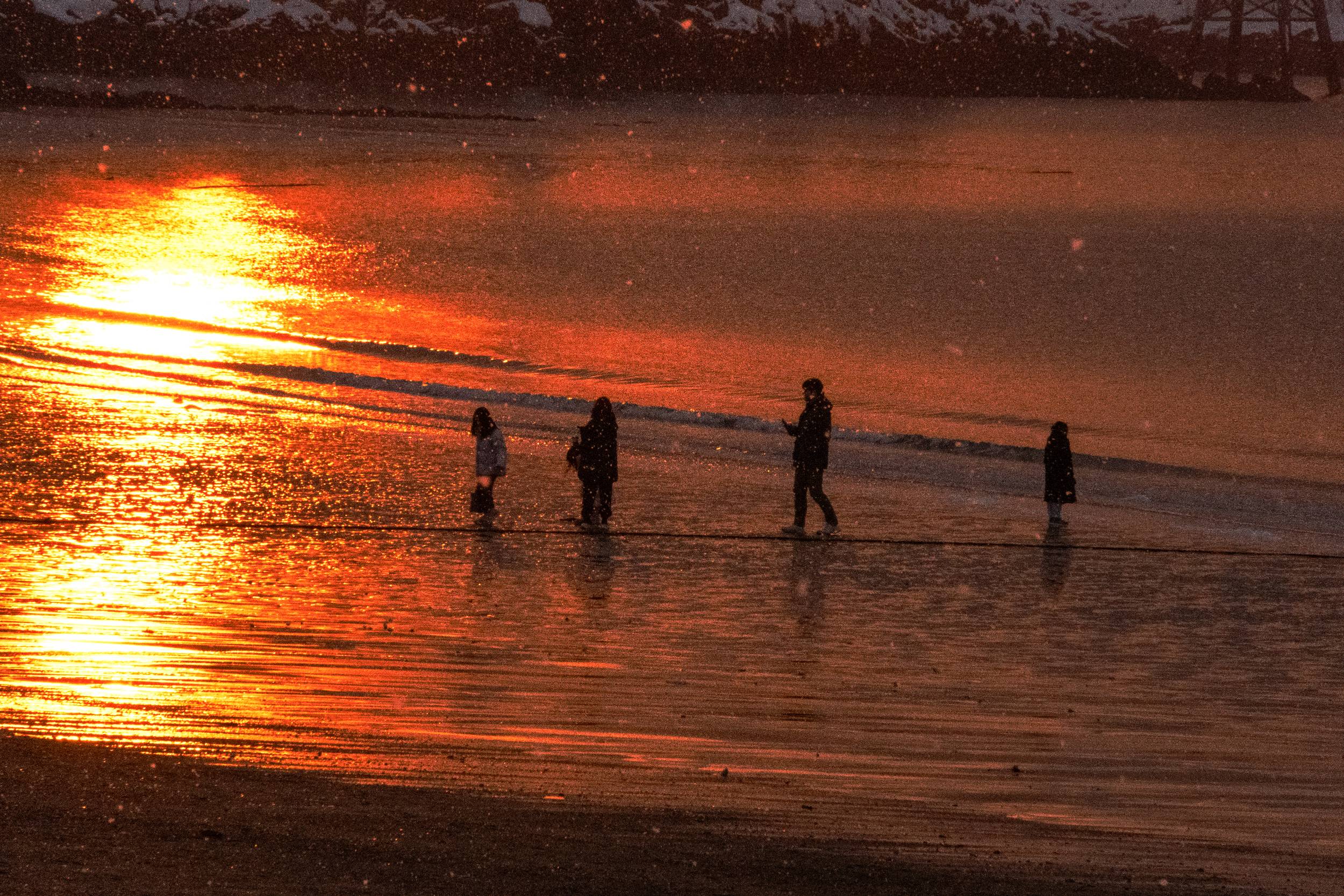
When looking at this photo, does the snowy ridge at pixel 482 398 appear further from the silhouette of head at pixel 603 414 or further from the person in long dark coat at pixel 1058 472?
the silhouette of head at pixel 603 414

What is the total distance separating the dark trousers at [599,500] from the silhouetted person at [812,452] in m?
1.35

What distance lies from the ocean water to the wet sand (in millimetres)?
250

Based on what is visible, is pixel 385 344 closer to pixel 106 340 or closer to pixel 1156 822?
pixel 106 340

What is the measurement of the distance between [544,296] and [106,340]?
46.8ft

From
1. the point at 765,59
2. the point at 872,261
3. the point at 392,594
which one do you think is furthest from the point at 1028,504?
the point at 765,59

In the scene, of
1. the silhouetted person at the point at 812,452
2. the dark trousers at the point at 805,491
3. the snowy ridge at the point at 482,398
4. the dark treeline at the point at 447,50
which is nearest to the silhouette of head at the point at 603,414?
the silhouetted person at the point at 812,452

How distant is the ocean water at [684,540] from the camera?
23.4 ft

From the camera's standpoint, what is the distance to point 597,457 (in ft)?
40.2

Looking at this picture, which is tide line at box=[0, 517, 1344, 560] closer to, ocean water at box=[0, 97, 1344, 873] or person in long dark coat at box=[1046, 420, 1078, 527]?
ocean water at box=[0, 97, 1344, 873]

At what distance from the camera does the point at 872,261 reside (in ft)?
163

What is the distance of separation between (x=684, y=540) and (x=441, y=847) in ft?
21.8

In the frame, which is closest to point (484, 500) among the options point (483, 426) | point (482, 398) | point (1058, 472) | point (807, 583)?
point (483, 426)

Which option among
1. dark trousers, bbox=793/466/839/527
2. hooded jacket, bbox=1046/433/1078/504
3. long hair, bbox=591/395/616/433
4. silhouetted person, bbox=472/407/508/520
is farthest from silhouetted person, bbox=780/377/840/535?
silhouetted person, bbox=472/407/508/520

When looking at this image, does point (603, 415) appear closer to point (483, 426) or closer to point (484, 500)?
point (483, 426)
